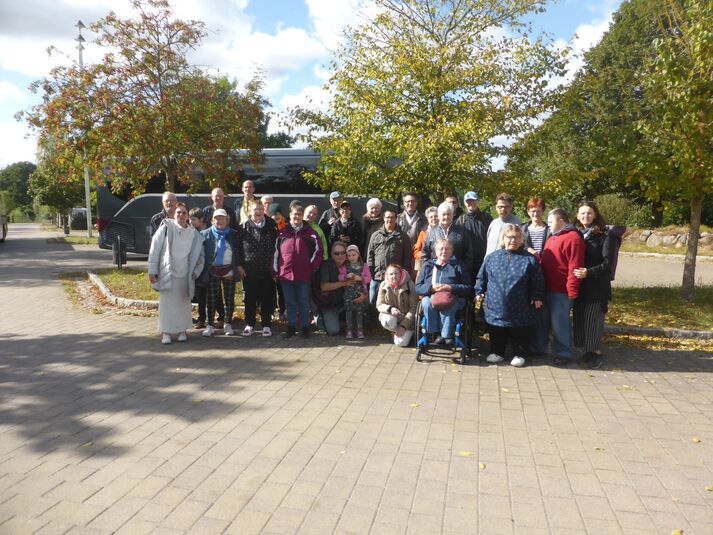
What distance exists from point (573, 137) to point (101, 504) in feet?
107

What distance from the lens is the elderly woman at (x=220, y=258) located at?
7582 mm

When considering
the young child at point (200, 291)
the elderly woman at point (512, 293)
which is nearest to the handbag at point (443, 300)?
the elderly woman at point (512, 293)

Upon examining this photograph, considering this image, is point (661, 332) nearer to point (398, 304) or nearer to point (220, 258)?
point (398, 304)

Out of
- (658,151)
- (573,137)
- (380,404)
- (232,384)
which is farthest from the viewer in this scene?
(573,137)

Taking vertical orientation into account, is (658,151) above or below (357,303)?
above

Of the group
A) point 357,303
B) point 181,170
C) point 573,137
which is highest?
point 573,137

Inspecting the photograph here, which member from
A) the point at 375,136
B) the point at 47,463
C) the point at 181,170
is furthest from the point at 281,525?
the point at 181,170

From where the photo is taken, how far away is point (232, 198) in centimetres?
1767

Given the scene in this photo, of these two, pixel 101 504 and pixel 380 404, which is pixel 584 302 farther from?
pixel 101 504

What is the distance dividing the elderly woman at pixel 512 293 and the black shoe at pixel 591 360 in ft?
2.24

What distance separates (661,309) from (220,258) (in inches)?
285

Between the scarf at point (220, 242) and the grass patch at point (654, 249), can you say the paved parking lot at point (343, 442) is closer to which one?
the scarf at point (220, 242)

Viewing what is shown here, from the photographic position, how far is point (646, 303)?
9.80 m

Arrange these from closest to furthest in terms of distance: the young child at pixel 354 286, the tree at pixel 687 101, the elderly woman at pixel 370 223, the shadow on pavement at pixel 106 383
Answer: the shadow on pavement at pixel 106 383 < the young child at pixel 354 286 < the elderly woman at pixel 370 223 < the tree at pixel 687 101
